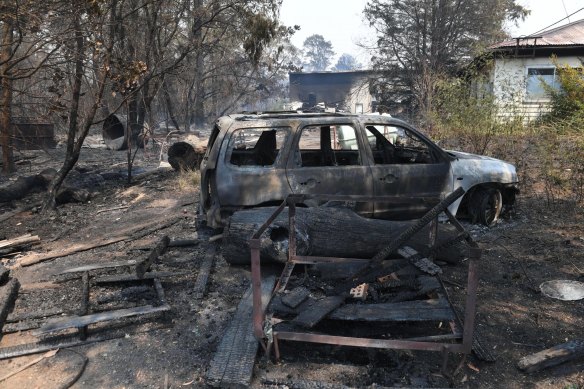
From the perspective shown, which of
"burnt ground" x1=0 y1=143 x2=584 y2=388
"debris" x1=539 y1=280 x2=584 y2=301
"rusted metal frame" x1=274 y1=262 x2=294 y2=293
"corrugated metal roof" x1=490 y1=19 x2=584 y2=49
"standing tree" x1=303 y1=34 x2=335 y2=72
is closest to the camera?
"burnt ground" x1=0 y1=143 x2=584 y2=388

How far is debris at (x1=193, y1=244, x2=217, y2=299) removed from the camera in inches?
174

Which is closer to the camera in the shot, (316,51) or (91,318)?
(91,318)

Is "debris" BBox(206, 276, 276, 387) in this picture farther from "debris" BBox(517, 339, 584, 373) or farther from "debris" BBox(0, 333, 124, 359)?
"debris" BBox(517, 339, 584, 373)

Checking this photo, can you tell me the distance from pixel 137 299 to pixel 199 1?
13.5 meters

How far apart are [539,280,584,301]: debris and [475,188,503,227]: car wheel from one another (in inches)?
73.9

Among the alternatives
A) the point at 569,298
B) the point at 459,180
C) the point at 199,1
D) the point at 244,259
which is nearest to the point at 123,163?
the point at 199,1

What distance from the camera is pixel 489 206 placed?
6.50 metres

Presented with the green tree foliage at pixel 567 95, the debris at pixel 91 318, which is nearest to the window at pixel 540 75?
the green tree foliage at pixel 567 95

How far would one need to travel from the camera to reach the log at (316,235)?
4.59m

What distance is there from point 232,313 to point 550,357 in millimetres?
2718

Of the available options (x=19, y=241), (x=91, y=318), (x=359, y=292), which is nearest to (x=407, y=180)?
(x=359, y=292)

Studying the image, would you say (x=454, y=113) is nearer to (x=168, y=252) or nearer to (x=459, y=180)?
(x=459, y=180)

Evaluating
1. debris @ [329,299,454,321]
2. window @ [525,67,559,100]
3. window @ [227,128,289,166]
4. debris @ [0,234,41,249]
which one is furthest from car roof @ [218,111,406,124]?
window @ [525,67,559,100]

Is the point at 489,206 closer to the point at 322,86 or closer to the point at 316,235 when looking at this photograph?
the point at 316,235
